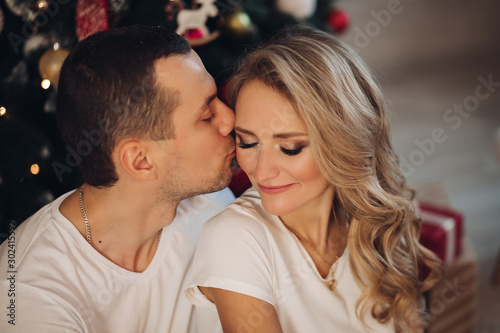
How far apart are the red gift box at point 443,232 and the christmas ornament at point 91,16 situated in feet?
4.75

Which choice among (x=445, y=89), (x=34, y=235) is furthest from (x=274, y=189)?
(x=445, y=89)

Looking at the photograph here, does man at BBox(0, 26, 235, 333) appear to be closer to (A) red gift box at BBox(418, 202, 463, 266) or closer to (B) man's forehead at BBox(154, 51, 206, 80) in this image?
(B) man's forehead at BBox(154, 51, 206, 80)

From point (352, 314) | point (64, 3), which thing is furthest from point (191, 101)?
point (352, 314)

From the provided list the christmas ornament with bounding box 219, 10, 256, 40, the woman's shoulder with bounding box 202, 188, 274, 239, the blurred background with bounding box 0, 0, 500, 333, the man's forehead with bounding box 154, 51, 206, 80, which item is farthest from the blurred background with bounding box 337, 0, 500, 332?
the man's forehead with bounding box 154, 51, 206, 80

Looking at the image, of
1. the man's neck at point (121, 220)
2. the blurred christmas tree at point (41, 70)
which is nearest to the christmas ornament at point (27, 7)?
the blurred christmas tree at point (41, 70)

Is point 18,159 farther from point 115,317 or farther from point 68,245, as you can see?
point 115,317

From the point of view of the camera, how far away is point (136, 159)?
4.34ft

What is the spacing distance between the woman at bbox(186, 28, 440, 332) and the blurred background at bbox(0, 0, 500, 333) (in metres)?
0.36

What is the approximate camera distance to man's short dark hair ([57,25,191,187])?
1.24 meters

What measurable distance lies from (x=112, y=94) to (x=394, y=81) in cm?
393

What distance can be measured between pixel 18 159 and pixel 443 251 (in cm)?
161

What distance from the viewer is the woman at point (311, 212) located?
130cm

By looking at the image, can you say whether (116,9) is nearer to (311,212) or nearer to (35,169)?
(35,169)

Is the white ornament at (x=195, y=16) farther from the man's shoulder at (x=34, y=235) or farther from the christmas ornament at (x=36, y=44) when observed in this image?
the man's shoulder at (x=34, y=235)
